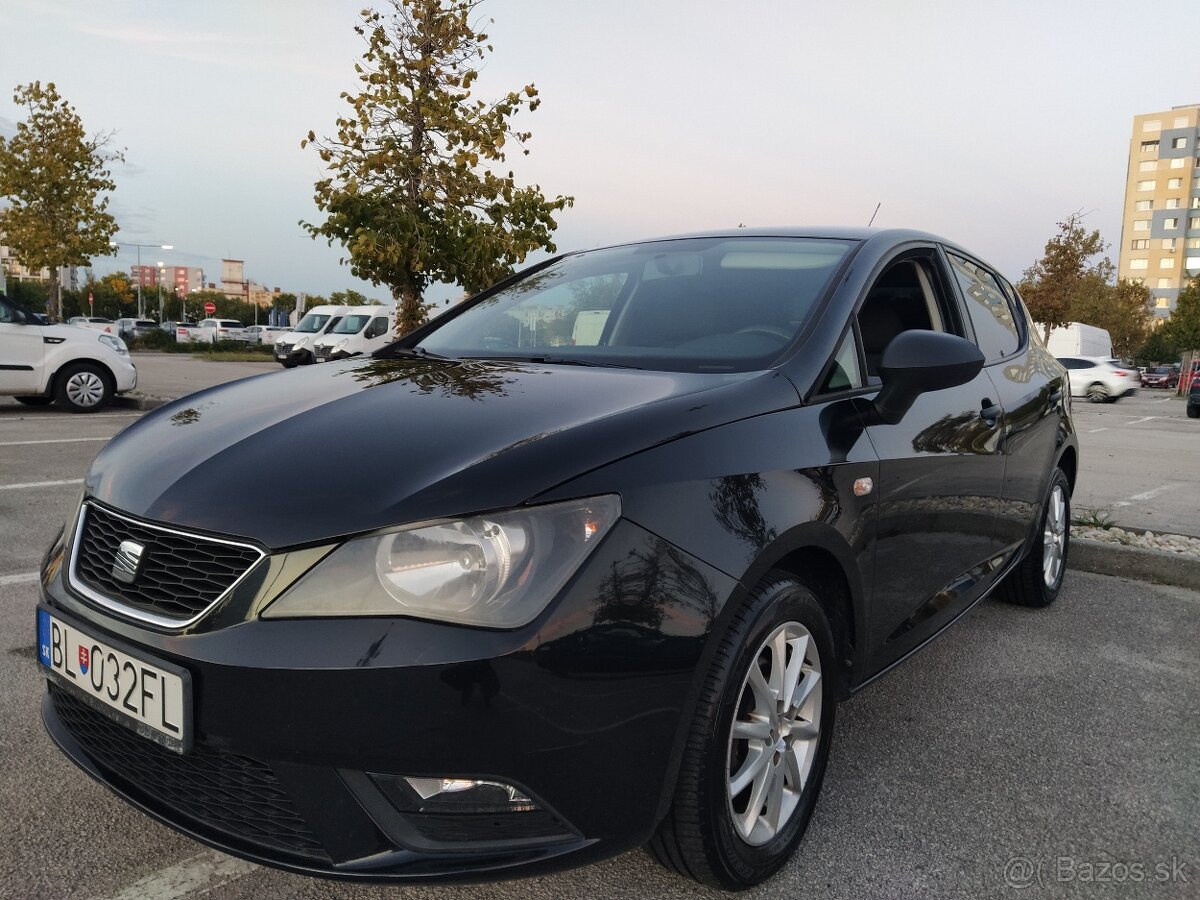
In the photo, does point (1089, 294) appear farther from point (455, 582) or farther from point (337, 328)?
point (455, 582)

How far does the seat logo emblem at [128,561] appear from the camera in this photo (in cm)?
180

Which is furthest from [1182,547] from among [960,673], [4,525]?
[4,525]

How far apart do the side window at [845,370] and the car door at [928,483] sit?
0.10 meters

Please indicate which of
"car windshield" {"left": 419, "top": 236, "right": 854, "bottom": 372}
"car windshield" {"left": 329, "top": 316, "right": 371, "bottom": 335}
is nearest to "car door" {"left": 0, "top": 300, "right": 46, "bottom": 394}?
"car windshield" {"left": 419, "top": 236, "right": 854, "bottom": 372}

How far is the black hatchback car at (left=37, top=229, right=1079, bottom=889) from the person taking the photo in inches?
62.1

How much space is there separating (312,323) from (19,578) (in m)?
23.3

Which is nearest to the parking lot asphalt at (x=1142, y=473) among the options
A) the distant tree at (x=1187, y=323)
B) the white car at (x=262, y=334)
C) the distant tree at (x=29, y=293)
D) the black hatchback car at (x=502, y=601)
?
the black hatchback car at (x=502, y=601)

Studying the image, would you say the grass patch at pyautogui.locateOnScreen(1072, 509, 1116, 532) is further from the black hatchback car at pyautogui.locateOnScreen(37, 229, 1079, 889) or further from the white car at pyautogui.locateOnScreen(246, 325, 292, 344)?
the white car at pyautogui.locateOnScreen(246, 325, 292, 344)

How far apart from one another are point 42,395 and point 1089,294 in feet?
171

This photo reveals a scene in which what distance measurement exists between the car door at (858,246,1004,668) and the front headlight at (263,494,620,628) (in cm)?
109

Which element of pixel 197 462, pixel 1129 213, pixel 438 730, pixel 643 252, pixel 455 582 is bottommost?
pixel 438 730

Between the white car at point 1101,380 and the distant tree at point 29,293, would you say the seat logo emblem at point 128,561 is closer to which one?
the white car at point 1101,380

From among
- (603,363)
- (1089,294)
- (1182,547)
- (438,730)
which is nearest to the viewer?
(438,730)

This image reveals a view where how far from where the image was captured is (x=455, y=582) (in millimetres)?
1600
